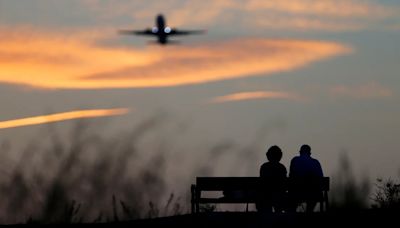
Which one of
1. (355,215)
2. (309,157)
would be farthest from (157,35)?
(355,215)

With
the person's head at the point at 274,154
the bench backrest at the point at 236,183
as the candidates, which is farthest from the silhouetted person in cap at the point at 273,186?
the bench backrest at the point at 236,183

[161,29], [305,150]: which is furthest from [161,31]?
[305,150]

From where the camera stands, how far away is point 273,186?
20.6 m

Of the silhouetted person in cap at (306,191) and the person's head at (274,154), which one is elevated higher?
the person's head at (274,154)

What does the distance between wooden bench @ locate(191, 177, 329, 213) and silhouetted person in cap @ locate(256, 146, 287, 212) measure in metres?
0.12

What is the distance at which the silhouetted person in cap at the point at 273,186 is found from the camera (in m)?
20.5

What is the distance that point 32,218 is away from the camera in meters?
18.5

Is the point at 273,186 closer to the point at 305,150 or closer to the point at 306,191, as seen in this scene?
the point at 306,191

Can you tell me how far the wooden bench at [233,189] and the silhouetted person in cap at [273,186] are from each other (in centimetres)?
12

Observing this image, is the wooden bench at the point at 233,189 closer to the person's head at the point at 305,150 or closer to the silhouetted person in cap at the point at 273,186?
the silhouetted person in cap at the point at 273,186

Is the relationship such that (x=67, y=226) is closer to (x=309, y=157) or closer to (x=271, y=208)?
(x=271, y=208)

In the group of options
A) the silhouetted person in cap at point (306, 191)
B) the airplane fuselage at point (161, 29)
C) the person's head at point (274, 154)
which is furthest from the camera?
the airplane fuselage at point (161, 29)

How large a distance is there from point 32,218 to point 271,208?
15.2 ft

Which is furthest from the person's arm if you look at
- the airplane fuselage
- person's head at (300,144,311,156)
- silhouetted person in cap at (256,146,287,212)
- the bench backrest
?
the airplane fuselage
